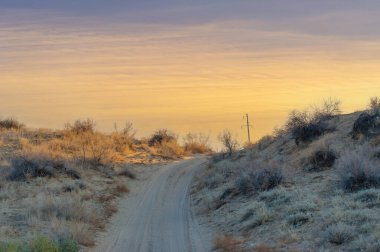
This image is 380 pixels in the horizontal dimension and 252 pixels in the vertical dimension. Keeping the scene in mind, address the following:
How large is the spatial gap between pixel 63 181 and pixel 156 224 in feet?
35.1

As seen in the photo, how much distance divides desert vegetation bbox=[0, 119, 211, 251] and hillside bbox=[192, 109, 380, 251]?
433cm

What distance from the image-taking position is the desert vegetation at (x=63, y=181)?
16.0m

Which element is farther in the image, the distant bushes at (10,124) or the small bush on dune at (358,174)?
the distant bushes at (10,124)

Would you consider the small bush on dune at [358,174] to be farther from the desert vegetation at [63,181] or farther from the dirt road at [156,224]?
the desert vegetation at [63,181]

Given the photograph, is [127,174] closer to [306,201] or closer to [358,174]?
[306,201]

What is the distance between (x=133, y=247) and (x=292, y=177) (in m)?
8.07

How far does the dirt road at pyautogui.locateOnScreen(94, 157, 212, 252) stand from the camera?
1531cm

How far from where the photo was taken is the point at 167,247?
49.1ft

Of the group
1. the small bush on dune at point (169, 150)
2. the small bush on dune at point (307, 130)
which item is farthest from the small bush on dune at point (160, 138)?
the small bush on dune at point (307, 130)

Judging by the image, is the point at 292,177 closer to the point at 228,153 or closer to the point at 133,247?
the point at 133,247

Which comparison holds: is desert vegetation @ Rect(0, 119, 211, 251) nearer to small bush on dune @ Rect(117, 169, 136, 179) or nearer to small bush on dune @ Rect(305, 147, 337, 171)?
small bush on dune @ Rect(117, 169, 136, 179)

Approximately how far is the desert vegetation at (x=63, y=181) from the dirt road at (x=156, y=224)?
67 centimetres

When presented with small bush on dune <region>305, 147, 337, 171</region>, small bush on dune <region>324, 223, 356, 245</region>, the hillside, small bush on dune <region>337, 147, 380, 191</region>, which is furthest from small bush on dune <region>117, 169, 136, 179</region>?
small bush on dune <region>324, 223, 356, 245</region>

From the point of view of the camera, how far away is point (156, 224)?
18.6m
